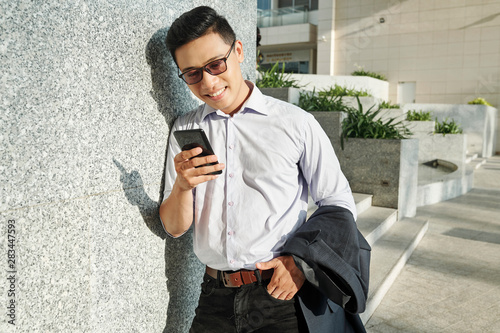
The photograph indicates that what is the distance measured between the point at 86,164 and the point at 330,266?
96cm

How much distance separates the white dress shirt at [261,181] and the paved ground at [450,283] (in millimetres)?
1833

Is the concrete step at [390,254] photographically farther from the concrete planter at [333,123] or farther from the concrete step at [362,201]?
the concrete planter at [333,123]

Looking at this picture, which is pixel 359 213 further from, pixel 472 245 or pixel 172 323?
pixel 172 323

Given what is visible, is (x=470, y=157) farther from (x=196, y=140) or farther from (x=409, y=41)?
(x=196, y=140)

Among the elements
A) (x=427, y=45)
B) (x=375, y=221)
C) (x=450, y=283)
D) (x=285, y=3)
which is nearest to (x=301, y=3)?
(x=285, y=3)

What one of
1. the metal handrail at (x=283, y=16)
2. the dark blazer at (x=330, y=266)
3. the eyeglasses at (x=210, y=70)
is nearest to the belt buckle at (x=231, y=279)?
the dark blazer at (x=330, y=266)

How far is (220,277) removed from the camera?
1636mm

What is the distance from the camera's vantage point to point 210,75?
1.49m

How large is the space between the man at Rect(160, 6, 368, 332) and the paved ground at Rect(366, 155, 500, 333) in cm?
178

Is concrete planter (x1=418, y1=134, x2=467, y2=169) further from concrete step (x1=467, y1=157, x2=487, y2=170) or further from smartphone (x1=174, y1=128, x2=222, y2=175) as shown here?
smartphone (x1=174, y1=128, x2=222, y2=175)

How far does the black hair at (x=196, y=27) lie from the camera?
4.82 ft

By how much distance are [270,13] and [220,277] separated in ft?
84.5

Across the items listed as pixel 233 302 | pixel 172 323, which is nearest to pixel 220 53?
pixel 233 302

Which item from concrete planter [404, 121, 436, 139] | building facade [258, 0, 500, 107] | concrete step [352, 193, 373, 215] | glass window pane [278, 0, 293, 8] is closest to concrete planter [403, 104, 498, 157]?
concrete planter [404, 121, 436, 139]
